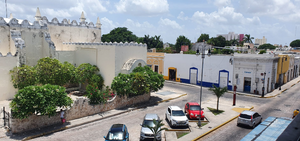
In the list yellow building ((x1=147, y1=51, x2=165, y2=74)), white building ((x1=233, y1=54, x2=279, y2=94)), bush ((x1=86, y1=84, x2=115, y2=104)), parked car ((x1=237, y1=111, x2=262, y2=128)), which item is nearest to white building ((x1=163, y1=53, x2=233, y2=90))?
yellow building ((x1=147, y1=51, x2=165, y2=74))

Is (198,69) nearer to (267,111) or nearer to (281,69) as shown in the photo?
(281,69)

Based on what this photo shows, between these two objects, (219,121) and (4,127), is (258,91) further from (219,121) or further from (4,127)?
(4,127)

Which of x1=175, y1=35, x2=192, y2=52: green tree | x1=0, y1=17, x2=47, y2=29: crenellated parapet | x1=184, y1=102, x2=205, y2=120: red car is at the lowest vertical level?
x1=184, y1=102, x2=205, y2=120: red car

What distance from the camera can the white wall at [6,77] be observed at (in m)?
21.9

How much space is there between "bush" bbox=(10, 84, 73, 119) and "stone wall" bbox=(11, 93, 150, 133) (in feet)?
2.54

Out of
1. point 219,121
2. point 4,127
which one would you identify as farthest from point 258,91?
point 4,127

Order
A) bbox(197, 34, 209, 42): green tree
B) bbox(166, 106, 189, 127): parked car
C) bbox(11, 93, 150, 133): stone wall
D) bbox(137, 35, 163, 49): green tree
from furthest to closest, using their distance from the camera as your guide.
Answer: bbox(197, 34, 209, 42): green tree
bbox(137, 35, 163, 49): green tree
bbox(166, 106, 189, 127): parked car
bbox(11, 93, 150, 133): stone wall

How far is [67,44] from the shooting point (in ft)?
101

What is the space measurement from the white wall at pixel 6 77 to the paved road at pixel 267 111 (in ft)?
65.3

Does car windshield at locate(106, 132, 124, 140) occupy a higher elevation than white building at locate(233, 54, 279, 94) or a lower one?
lower

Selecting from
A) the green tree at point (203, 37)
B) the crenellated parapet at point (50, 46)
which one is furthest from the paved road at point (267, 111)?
the green tree at point (203, 37)

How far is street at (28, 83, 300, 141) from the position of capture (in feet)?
50.6

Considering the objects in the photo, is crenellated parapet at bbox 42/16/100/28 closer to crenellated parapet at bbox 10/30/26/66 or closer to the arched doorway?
crenellated parapet at bbox 10/30/26/66

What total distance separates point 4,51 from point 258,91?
33.4 metres
